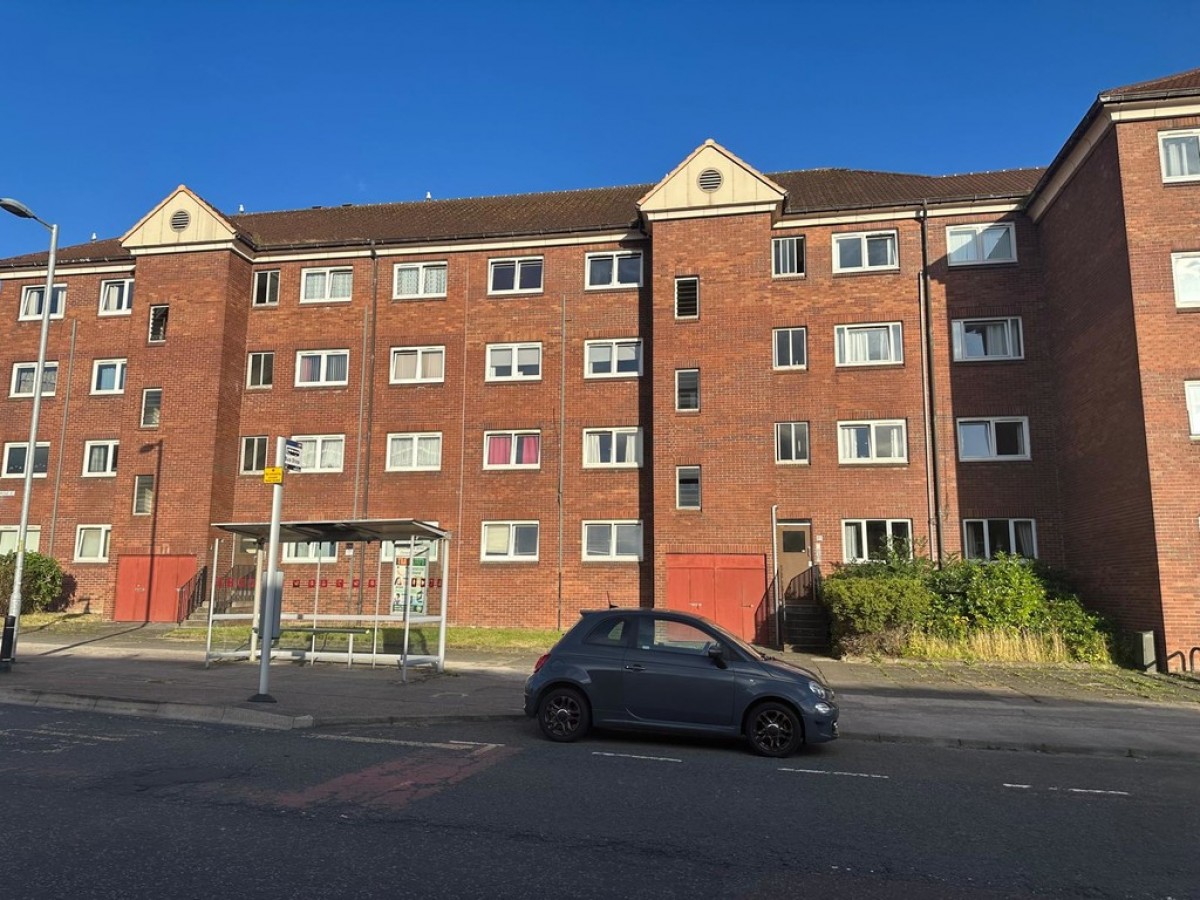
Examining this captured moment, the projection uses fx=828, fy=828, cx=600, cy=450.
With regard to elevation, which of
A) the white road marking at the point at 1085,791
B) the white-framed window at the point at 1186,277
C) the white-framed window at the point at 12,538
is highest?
the white-framed window at the point at 1186,277

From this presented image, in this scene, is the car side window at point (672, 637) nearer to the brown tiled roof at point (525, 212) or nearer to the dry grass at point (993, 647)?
the dry grass at point (993, 647)

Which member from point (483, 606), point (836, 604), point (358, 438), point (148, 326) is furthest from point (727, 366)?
point (148, 326)

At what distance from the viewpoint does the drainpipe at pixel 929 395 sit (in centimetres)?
2177

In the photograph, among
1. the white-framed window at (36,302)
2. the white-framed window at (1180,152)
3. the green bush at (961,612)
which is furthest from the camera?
the white-framed window at (36,302)

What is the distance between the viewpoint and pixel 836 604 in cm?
1819

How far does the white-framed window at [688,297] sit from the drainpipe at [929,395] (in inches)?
240

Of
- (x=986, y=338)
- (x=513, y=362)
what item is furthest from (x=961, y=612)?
(x=513, y=362)

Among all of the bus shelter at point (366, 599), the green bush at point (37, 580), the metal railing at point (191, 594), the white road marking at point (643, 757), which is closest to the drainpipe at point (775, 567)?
the bus shelter at point (366, 599)

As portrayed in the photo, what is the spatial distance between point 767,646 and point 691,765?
13750 mm

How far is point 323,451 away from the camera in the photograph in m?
25.3

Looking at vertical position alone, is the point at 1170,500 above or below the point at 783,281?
below

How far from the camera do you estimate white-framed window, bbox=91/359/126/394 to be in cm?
2720

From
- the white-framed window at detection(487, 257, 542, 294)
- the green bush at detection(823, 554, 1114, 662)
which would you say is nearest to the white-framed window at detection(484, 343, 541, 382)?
the white-framed window at detection(487, 257, 542, 294)

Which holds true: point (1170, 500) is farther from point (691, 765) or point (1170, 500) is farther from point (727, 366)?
point (691, 765)
